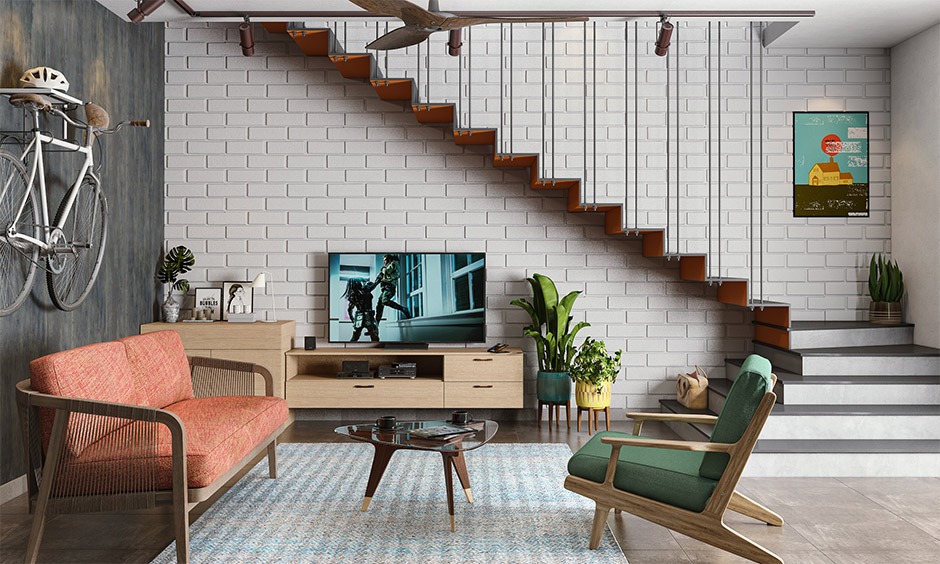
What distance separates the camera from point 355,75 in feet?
18.7

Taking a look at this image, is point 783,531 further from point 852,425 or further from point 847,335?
point 847,335

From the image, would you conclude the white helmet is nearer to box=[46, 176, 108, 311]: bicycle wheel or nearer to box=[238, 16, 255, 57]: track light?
box=[46, 176, 108, 311]: bicycle wheel

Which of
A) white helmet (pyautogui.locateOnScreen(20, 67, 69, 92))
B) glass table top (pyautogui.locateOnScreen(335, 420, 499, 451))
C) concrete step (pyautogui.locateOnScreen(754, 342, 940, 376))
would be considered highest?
white helmet (pyautogui.locateOnScreen(20, 67, 69, 92))

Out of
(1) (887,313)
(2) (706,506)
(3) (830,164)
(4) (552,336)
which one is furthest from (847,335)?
(2) (706,506)

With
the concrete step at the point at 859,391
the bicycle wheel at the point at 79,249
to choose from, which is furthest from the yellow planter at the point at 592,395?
the bicycle wheel at the point at 79,249

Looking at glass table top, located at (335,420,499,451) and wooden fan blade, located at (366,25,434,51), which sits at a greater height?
wooden fan blade, located at (366,25,434,51)

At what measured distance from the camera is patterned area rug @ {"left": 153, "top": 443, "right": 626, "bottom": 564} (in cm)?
291

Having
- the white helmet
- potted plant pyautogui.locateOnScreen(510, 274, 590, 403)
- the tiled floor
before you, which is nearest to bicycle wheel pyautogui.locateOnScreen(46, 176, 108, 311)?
the white helmet

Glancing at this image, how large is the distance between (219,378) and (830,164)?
516 centimetres

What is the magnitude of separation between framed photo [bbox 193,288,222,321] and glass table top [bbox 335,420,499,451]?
2774 millimetres

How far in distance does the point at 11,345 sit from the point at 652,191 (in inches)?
186

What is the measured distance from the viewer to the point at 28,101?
3.63 m

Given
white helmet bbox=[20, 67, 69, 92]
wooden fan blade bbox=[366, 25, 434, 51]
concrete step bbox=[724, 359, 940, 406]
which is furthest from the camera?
concrete step bbox=[724, 359, 940, 406]

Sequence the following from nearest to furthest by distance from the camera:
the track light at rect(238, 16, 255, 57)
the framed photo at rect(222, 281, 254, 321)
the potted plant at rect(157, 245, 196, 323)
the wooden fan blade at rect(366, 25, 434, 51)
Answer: the wooden fan blade at rect(366, 25, 434, 51)
the track light at rect(238, 16, 255, 57)
the potted plant at rect(157, 245, 196, 323)
the framed photo at rect(222, 281, 254, 321)
